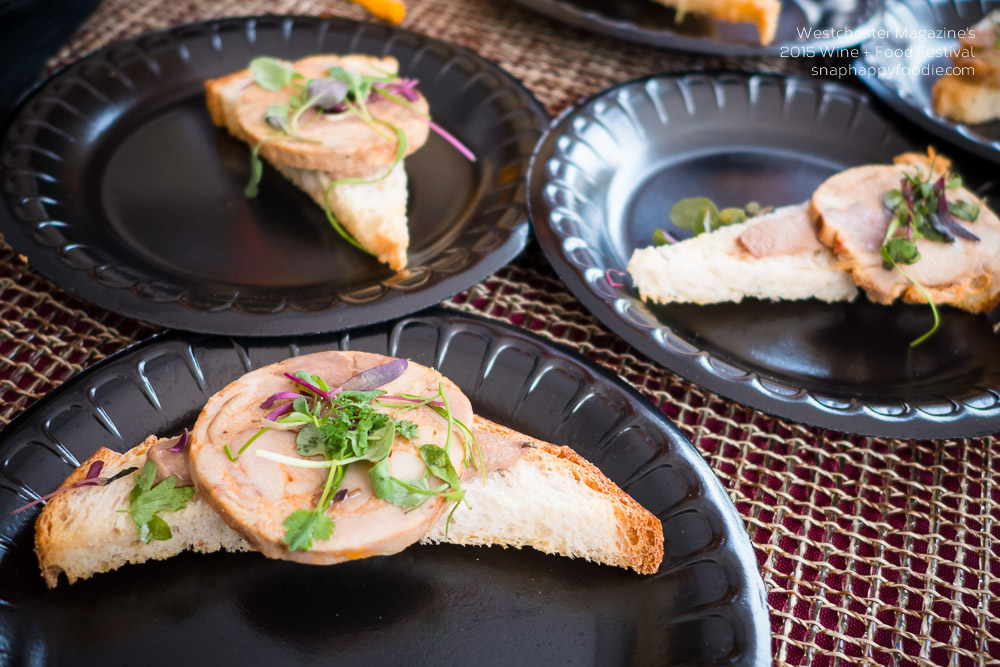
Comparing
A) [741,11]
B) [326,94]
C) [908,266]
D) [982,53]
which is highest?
[326,94]

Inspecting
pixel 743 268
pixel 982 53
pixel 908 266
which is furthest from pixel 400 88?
pixel 982 53

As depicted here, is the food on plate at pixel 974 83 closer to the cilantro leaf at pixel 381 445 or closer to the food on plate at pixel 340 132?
the food on plate at pixel 340 132

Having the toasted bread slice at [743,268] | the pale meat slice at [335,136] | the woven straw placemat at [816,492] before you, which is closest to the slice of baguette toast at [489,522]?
the woven straw placemat at [816,492]

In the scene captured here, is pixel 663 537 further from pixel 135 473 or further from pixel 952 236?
pixel 952 236

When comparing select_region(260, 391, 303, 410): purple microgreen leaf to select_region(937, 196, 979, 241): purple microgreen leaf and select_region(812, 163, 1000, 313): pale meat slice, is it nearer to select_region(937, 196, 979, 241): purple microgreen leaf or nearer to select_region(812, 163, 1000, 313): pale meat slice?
select_region(812, 163, 1000, 313): pale meat slice

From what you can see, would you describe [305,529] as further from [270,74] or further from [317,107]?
[270,74]

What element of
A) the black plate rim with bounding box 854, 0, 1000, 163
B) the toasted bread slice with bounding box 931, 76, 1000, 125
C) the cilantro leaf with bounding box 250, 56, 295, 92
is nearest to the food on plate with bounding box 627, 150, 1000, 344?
the black plate rim with bounding box 854, 0, 1000, 163

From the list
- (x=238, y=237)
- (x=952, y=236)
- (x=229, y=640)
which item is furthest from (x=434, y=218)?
(x=952, y=236)
